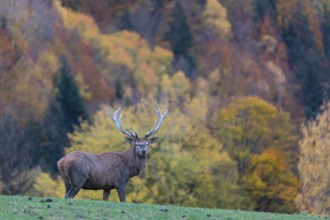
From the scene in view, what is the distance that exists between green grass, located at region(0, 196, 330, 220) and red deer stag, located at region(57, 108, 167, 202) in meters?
2.39

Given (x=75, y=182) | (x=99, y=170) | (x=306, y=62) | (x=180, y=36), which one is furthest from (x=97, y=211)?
(x=180, y=36)

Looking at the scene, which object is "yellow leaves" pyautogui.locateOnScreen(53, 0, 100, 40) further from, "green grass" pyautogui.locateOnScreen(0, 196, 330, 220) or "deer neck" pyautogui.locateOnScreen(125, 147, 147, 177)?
"green grass" pyautogui.locateOnScreen(0, 196, 330, 220)

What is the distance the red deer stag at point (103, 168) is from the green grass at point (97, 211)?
93.9 inches

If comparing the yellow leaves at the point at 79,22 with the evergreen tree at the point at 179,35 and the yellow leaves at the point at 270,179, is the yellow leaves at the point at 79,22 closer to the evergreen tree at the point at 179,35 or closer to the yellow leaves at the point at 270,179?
the evergreen tree at the point at 179,35

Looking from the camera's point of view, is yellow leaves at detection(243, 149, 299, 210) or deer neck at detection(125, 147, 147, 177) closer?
deer neck at detection(125, 147, 147, 177)

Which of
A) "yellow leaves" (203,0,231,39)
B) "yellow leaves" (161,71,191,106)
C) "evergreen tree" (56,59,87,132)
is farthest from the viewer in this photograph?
"yellow leaves" (203,0,231,39)

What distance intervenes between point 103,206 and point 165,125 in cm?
4508

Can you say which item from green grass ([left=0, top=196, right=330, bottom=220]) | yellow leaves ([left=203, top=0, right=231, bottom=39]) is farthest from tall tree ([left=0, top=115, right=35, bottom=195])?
yellow leaves ([left=203, top=0, right=231, bottom=39])

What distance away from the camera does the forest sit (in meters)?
66.4

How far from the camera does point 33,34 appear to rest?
340 feet


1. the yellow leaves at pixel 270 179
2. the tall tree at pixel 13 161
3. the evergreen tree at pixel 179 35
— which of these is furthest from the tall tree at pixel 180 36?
the tall tree at pixel 13 161

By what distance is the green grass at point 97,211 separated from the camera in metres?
23.2

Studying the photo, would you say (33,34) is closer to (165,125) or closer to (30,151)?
(30,151)

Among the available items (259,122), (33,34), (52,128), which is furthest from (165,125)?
(33,34)
